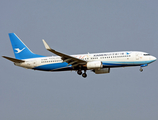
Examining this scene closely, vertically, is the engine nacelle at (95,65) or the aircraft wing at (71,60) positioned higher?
the aircraft wing at (71,60)

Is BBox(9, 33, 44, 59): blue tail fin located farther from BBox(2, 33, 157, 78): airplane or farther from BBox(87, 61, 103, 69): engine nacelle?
BBox(87, 61, 103, 69): engine nacelle

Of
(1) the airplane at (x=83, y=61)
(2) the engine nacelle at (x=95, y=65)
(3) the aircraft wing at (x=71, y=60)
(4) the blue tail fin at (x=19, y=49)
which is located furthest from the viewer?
(4) the blue tail fin at (x=19, y=49)

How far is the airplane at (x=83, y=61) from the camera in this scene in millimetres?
49062

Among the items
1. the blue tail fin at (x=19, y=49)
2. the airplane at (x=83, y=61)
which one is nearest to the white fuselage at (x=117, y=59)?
the airplane at (x=83, y=61)

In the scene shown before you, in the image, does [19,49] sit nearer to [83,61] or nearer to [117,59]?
[83,61]

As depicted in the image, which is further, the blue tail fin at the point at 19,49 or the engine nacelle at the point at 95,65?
the blue tail fin at the point at 19,49

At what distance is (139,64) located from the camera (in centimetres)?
4941

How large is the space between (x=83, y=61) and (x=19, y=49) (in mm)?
13947

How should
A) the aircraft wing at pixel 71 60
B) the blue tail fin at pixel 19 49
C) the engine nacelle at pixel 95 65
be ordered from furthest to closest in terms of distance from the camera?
the blue tail fin at pixel 19 49 → the engine nacelle at pixel 95 65 → the aircraft wing at pixel 71 60

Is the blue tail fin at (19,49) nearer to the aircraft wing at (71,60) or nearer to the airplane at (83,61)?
the airplane at (83,61)

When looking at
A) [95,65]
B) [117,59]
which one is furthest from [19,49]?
[117,59]

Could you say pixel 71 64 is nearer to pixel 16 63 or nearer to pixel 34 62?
pixel 34 62

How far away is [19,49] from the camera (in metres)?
55.4

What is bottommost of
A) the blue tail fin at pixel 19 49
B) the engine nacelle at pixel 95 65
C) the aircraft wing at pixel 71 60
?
the engine nacelle at pixel 95 65
